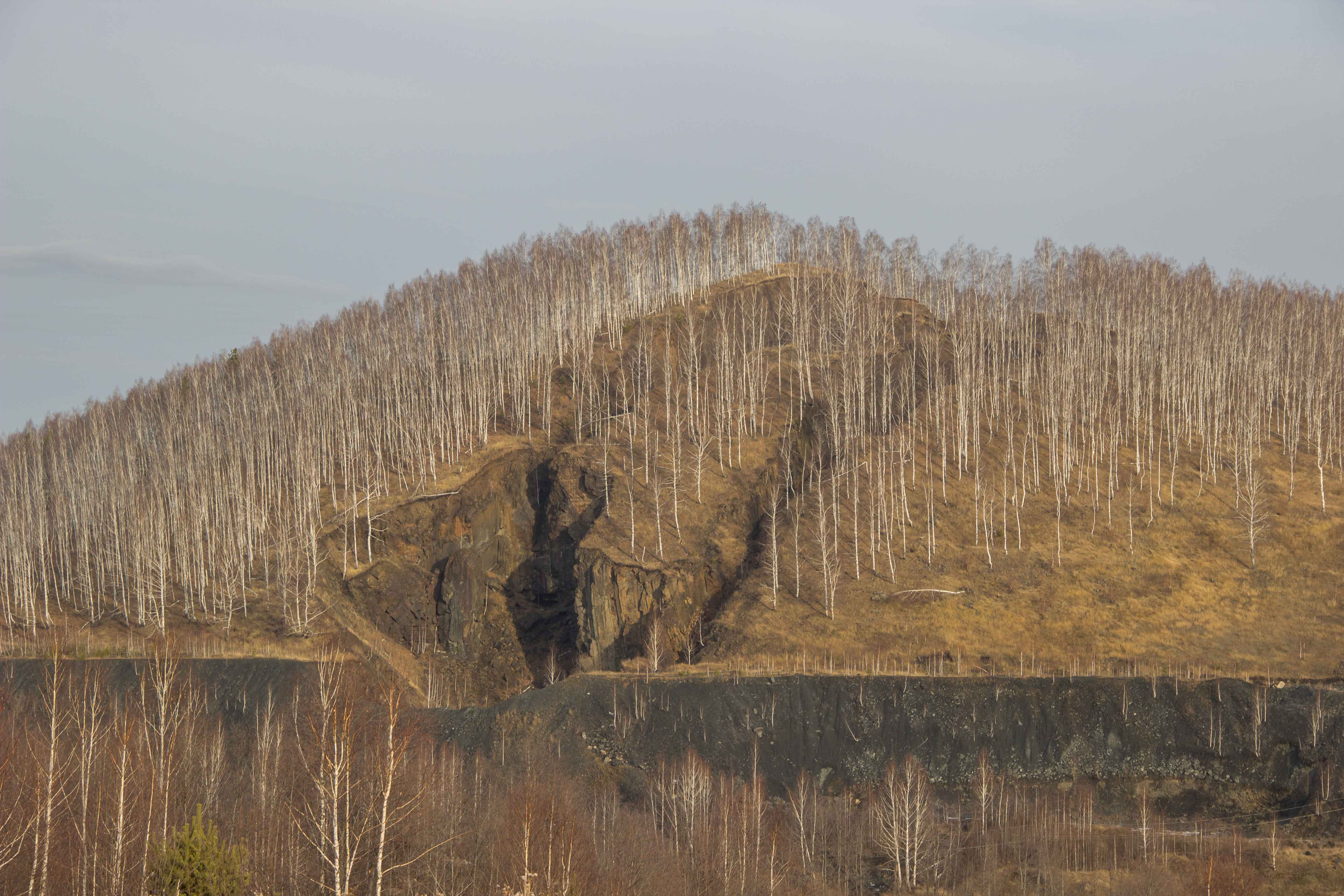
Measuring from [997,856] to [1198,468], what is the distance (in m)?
51.5

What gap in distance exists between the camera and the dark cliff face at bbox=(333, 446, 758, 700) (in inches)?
A: 3398

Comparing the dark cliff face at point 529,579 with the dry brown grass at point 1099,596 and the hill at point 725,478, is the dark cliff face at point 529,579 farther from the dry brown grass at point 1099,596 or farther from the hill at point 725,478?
the dry brown grass at point 1099,596

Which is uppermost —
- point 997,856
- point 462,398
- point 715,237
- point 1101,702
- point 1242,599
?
point 715,237

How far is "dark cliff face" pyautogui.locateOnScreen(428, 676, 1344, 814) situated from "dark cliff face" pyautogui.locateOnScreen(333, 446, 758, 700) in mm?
14255

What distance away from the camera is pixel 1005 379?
109 meters

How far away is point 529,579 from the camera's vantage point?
9531 centimetres

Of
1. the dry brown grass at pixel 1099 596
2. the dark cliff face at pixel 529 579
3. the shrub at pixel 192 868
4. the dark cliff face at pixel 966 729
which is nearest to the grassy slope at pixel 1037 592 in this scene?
the dry brown grass at pixel 1099 596

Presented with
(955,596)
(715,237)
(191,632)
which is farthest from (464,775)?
(715,237)

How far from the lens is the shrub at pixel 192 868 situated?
2788cm

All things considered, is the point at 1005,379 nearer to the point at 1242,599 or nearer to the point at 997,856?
the point at 1242,599

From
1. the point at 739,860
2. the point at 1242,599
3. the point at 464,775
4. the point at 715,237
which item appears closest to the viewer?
the point at 739,860

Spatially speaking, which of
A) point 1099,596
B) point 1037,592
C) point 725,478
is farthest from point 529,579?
point 1099,596

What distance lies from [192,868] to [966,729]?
47.7 m

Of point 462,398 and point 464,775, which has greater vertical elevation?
point 462,398
